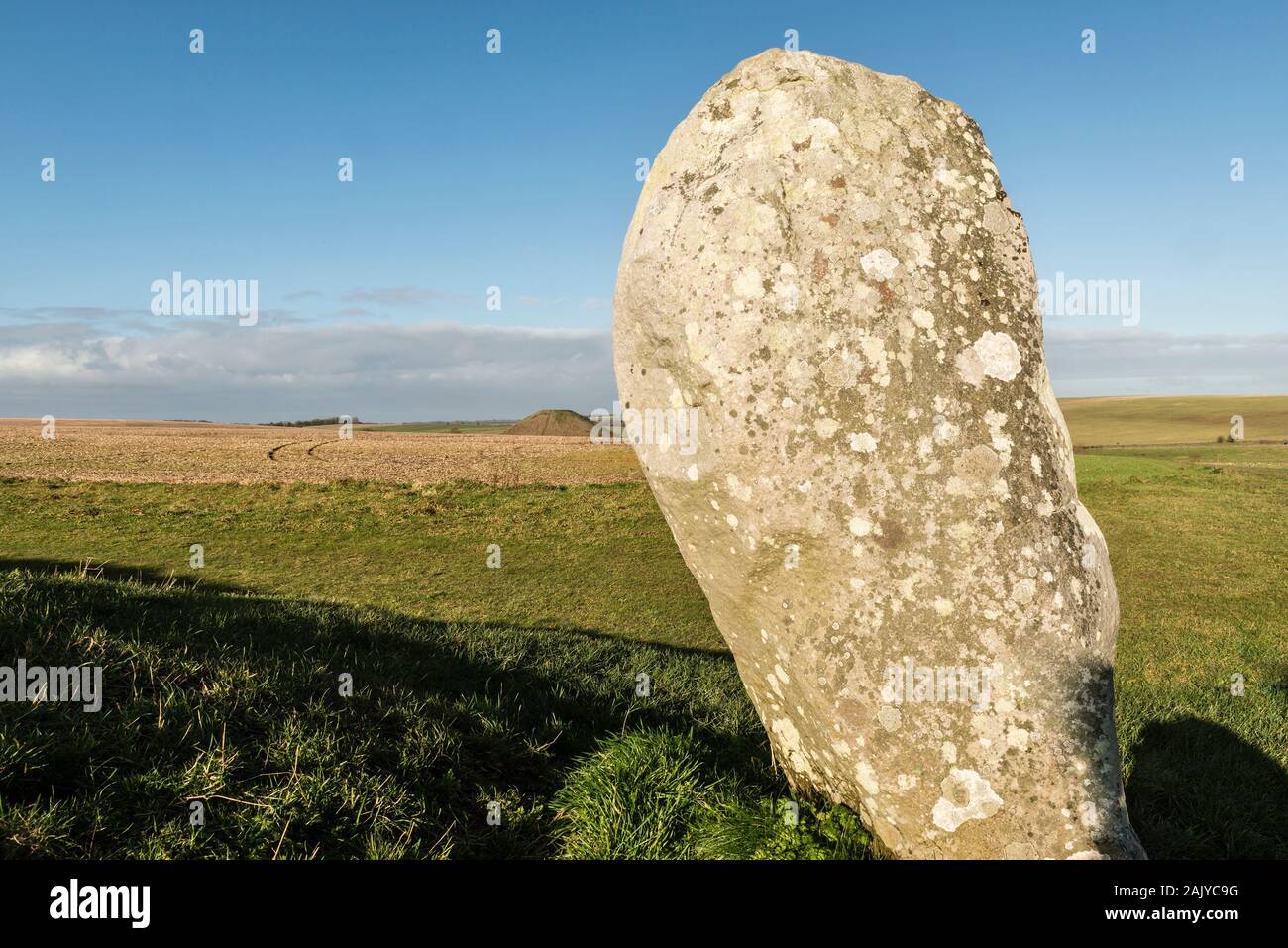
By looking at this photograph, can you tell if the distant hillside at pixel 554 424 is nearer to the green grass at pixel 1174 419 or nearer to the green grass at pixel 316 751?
the green grass at pixel 1174 419

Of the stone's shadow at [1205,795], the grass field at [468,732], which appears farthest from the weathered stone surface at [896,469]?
the stone's shadow at [1205,795]

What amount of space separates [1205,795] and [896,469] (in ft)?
14.0

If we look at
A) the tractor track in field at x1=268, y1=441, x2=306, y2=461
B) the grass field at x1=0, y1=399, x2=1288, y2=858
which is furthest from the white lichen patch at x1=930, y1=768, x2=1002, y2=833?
the tractor track in field at x1=268, y1=441, x2=306, y2=461

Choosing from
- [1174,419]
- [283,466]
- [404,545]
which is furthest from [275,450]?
[1174,419]

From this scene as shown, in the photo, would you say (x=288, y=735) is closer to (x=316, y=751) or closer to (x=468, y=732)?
(x=316, y=751)

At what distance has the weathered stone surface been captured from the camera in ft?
12.4

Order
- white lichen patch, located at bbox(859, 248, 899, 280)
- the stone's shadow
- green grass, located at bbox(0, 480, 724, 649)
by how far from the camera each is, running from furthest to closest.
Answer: green grass, located at bbox(0, 480, 724, 649) < the stone's shadow < white lichen patch, located at bbox(859, 248, 899, 280)

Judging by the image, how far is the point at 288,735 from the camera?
4348 millimetres

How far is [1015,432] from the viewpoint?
12.9 ft

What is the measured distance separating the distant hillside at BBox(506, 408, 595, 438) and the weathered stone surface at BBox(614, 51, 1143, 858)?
9772 centimetres

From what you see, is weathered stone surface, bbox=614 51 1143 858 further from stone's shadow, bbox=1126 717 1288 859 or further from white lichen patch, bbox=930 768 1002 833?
stone's shadow, bbox=1126 717 1288 859

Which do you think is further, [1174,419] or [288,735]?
[1174,419]

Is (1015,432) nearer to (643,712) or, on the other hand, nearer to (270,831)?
(643,712)
